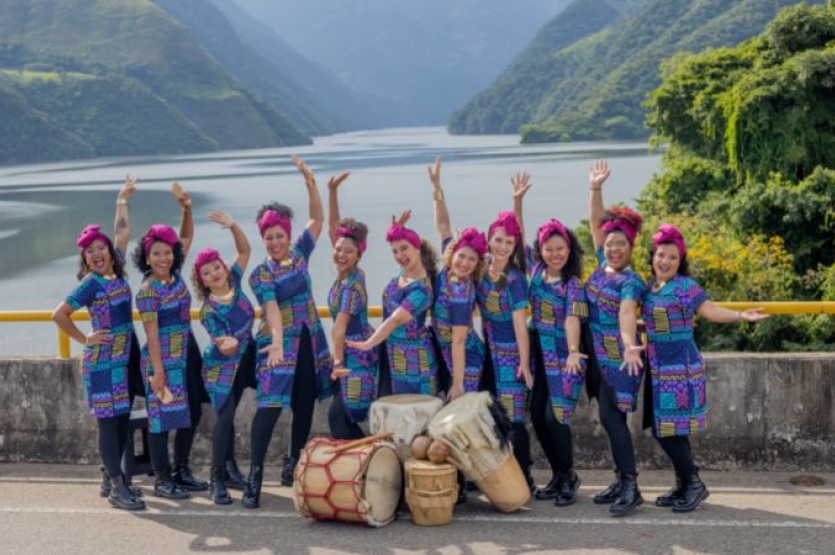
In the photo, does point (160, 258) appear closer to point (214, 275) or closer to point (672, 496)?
point (214, 275)

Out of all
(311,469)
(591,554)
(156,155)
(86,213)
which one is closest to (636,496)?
(591,554)

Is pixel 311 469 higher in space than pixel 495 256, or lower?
lower

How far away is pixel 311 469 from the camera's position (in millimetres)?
6035

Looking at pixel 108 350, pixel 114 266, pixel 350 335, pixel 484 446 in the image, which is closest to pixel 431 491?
pixel 484 446

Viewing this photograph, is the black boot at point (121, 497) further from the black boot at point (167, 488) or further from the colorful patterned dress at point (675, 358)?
the colorful patterned dress at point (675, 358)

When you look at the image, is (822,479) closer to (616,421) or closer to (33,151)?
(616,421)

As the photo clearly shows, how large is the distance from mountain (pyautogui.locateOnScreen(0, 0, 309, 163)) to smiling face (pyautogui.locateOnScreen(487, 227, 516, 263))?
12750 centimetres

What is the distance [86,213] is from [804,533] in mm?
62727

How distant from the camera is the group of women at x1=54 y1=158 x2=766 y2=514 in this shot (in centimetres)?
615

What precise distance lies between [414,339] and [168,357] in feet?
4.79

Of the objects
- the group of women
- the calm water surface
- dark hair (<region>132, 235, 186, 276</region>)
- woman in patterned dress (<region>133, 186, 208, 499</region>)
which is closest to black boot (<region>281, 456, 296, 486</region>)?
the group of women

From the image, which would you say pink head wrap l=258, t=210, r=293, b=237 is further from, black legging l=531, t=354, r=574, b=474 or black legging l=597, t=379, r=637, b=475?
black legging l=597, t=379, r=637, b=475

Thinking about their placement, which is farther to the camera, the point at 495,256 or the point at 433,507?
the point at 495,256

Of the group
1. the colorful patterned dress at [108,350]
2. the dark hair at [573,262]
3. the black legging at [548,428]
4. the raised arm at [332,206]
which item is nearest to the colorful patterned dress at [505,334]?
the black legging at [548,428]
